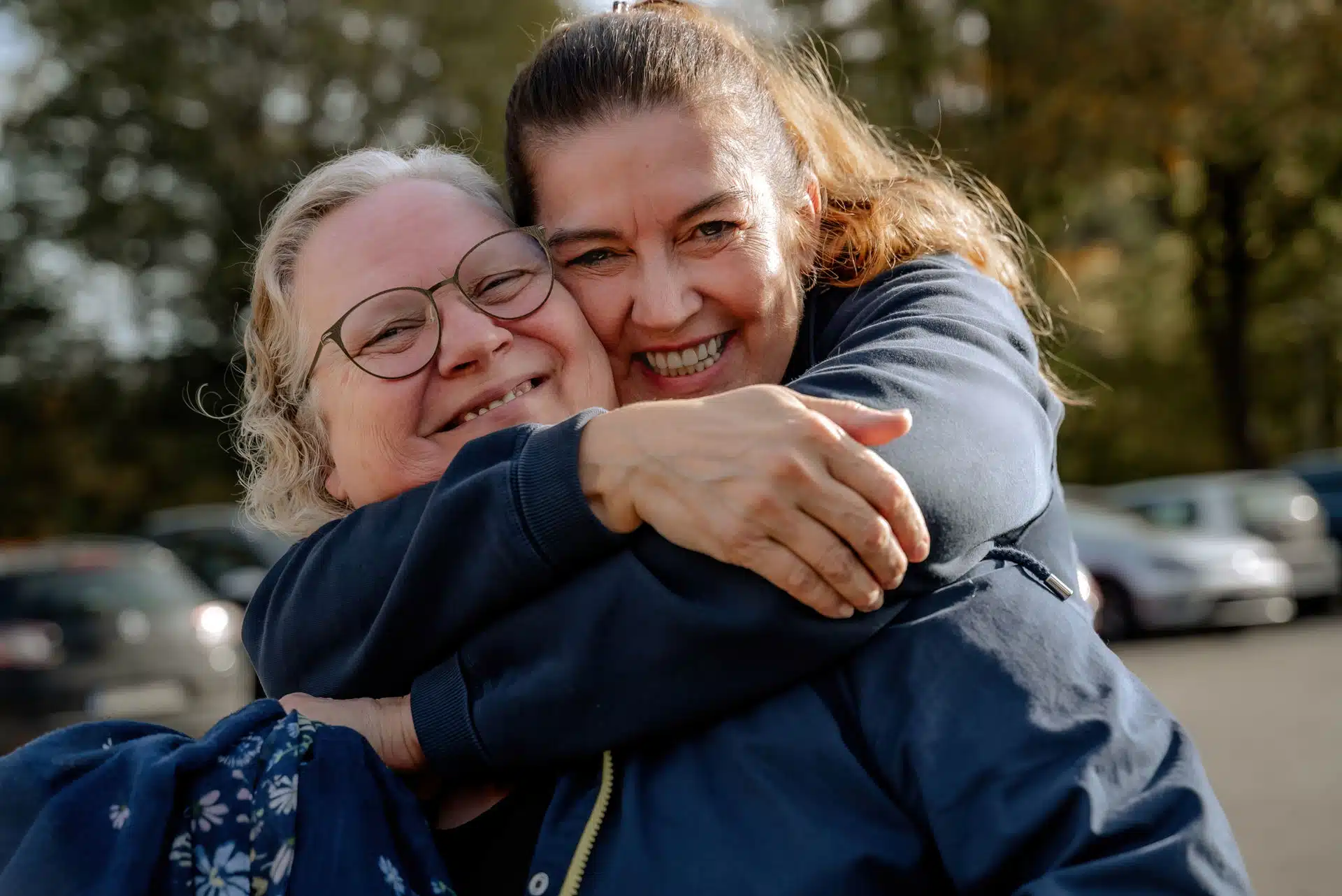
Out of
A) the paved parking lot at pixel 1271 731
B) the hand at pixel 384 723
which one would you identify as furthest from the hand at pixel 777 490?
the paved parking lot at pixel 1271 731

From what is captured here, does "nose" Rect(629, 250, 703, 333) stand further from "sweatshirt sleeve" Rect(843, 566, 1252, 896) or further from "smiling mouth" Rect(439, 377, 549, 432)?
"sweatshirt sleeve" Rect(843, 566, 1252, 896)

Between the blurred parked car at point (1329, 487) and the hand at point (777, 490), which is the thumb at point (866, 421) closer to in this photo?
the hand at point (777, 490)

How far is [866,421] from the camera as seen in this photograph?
1565 millimetres

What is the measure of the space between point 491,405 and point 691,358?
1.28 feet

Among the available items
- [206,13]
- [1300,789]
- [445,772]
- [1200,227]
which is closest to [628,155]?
[445,772]

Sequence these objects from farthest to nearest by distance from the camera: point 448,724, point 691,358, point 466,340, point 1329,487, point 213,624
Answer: point 1329,487 < point 213,624 < point 691,358 < point 466,340 < point 448,724

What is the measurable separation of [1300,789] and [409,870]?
7.45 m

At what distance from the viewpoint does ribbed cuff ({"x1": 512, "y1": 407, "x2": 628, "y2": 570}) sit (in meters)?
1.63

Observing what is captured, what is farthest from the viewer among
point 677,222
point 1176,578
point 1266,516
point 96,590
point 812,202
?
point 1266,516

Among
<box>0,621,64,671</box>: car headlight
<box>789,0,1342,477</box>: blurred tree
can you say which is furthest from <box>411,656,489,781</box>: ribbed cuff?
<box>789,0,1342,477</box>: blurred tree

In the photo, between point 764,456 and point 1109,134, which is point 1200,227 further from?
point 764,456

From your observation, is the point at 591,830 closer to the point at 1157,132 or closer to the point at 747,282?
the point at 747,282

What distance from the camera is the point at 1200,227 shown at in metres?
26.3

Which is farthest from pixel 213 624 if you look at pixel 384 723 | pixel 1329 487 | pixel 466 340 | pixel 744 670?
pixel 1329 487
